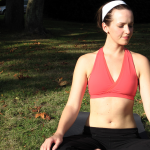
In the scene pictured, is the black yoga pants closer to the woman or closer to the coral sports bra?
the woman

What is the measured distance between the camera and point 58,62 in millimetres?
7281

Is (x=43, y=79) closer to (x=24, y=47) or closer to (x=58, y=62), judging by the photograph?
(x=58, y=62)

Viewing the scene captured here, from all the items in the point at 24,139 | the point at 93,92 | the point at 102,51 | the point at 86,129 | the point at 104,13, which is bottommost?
the point at 24,139

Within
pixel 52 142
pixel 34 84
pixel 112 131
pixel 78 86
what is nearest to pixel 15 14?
pixel 34 84

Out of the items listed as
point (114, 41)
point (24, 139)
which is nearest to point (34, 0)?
point (24, 139)

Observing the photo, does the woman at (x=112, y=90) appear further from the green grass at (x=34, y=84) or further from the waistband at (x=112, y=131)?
the green grass at (x=34, y=84)

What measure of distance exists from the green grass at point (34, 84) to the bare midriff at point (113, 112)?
4.62ft

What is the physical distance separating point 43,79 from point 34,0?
587 cm

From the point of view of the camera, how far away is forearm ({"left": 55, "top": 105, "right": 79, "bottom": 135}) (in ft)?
6.74

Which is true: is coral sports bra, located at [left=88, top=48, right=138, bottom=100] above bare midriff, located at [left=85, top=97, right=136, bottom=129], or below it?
above

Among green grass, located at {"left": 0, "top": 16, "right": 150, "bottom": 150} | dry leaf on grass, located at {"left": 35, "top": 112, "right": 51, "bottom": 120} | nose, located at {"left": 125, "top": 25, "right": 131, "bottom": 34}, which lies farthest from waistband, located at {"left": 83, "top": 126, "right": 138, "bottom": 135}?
dry leaf on grass, located at {"left": 35, "top": 112, "right": 51, "bottom": 120}

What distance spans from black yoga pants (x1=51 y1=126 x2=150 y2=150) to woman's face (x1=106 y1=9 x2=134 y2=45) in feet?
2.80

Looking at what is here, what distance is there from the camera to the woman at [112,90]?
2.16 metres

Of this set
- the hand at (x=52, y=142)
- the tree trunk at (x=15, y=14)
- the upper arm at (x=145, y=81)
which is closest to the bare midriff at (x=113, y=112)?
the upper arm at (x=145, y=81)
